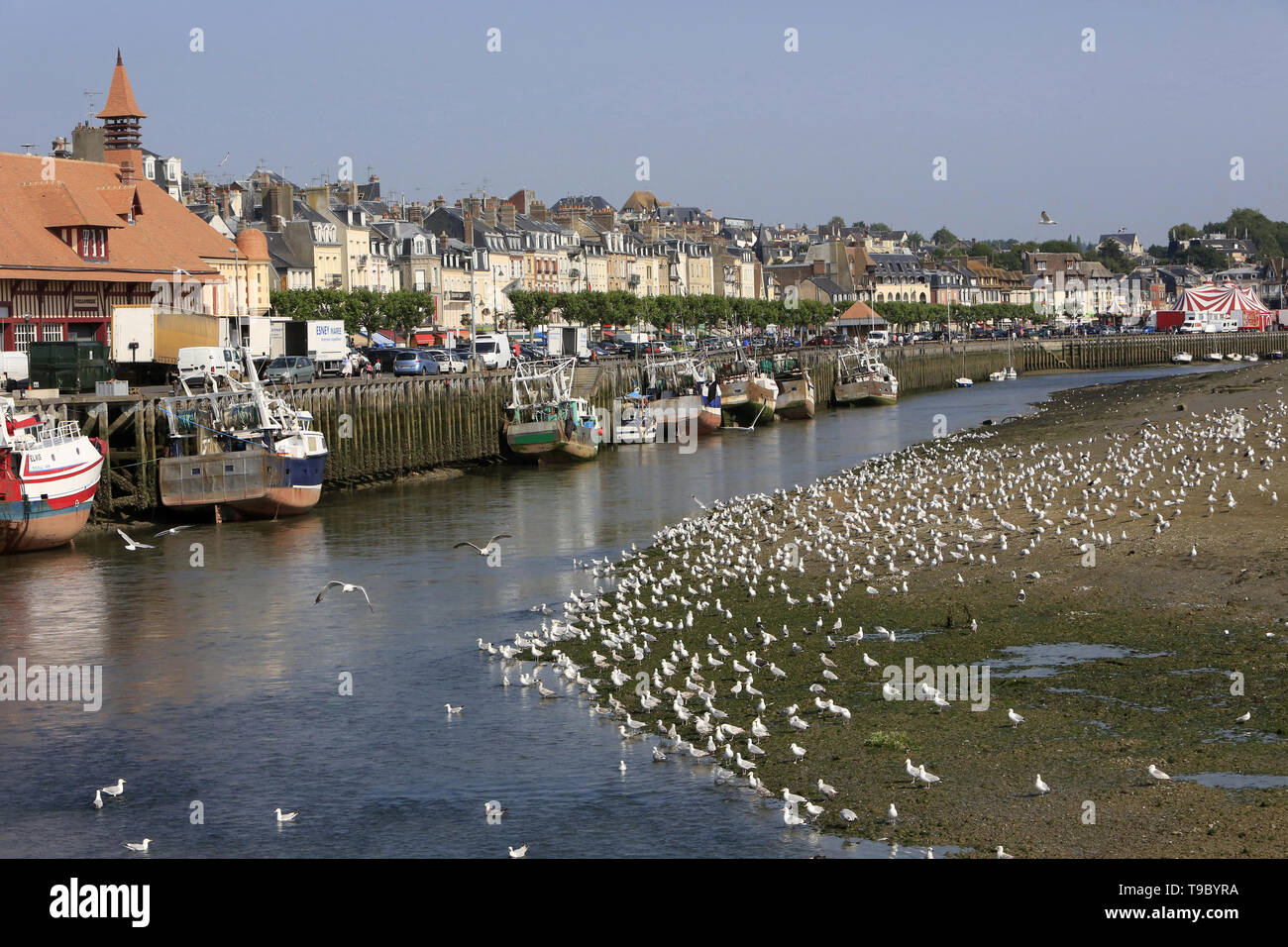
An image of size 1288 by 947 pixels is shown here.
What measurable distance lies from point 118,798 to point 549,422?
1653 inches

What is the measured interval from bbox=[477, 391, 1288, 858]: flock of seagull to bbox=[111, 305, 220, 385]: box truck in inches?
946

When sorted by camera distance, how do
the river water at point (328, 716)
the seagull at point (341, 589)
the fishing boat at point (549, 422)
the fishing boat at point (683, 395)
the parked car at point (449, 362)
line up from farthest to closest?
the fishing boat at point (683, 395) < the parked car at point (449, 362) < the fishing boat at point (549, 422) < the seagull at point (341, 589) < the river water at point (328, 716)

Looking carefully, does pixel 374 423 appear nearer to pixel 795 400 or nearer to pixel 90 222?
pixel 90 222

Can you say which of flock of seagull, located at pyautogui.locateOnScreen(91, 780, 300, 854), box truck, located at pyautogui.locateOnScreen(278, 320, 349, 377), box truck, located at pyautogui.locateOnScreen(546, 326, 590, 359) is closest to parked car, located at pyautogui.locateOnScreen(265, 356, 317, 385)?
box truck, located at pyautogui.locateOnScreen(278, 320, 349, 377)

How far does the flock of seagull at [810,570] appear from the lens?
60.6 feet

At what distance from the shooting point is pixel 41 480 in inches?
1468

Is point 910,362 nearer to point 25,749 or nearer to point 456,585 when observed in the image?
point 456,585

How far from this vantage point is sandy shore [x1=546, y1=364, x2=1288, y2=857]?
1439 cm

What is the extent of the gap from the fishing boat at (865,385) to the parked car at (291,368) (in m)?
41.6

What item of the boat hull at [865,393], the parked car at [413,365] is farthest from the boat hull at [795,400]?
the parked car at [413,365]

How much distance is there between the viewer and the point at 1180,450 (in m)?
37.9

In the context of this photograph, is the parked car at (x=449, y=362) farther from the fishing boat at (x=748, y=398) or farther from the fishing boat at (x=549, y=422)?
the fishing boat at (x=748, y=398)

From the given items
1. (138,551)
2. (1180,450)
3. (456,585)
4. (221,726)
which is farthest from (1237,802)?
(138,551)

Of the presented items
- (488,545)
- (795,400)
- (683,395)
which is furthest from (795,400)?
(488,545)
